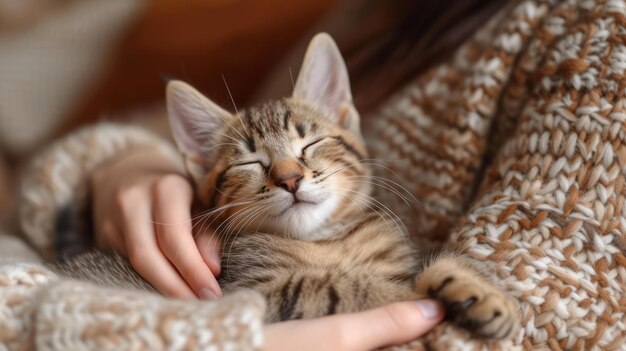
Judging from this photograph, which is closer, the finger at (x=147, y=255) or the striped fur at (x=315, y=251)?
the striped fur at (x=315, y=251)

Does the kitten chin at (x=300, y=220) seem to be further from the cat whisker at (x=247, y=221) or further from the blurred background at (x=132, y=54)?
the blurred background at (x=132, y=54)

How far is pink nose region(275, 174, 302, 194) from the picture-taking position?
98 centimetres

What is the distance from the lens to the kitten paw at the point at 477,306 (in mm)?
797

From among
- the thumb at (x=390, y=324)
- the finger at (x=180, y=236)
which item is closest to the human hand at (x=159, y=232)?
the finger at (x=180, y=236)

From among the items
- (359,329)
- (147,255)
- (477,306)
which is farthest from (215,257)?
(477,306)

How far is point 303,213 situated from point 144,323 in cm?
37

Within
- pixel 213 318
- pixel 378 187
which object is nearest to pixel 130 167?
pixel 378 187

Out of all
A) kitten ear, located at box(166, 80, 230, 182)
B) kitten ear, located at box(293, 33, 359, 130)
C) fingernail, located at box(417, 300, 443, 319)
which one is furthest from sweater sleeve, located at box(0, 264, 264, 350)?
kitten ear, located at box(293, 33, 359, 130)

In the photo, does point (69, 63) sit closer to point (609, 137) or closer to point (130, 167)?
point (130, 167)

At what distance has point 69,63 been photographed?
6.84ft

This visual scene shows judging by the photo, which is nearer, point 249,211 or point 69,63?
point 249,211

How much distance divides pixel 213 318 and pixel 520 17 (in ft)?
2.76

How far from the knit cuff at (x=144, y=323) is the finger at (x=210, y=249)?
0.25 m

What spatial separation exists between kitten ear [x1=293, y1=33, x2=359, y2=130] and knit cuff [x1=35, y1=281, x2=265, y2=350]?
0.51 meters
